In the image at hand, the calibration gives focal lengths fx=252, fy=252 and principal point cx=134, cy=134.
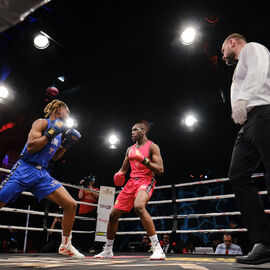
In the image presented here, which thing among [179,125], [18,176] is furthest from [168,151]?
[18,176]

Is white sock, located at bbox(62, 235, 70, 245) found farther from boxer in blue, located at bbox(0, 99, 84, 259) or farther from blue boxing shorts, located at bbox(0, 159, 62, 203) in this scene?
blue boxing shorts, located at bbox(0, 159, 62, 203)

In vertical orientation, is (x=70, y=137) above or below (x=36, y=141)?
above

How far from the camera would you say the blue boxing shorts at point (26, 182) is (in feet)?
7.65

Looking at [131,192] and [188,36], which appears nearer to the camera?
[131,192]

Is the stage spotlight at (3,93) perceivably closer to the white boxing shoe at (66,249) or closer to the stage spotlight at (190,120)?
the white boxing shoe at (66,249)

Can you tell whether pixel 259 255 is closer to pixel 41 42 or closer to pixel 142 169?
pixel 142 169

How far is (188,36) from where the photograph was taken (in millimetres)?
4172

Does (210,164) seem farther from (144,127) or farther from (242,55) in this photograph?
(242,55)

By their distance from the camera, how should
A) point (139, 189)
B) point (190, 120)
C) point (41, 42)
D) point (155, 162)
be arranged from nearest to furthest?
point (139, 189) → point (155, 162) → point (41, 42) → point (190, 120)

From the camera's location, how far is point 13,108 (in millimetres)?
5559

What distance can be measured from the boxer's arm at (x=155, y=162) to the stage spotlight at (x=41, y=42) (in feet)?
8.95

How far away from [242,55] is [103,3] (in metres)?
2.96

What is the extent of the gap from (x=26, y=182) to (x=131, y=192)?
3.63 ft

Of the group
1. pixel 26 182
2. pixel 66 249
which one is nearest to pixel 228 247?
pixel 66 249
